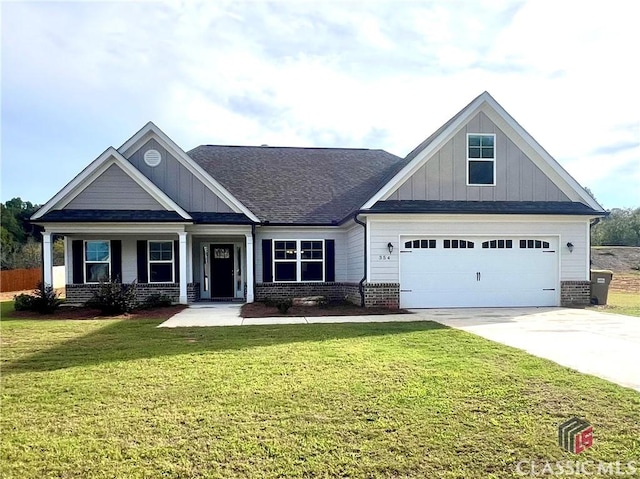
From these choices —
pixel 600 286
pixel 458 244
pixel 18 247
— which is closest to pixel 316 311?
pixel 458 244

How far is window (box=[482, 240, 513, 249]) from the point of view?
14.5m

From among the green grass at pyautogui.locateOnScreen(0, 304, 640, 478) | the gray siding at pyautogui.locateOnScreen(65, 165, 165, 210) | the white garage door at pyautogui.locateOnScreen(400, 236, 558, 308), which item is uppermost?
the gray siding at pyautogui.locateOnScreen(65, 165, 165, 210)

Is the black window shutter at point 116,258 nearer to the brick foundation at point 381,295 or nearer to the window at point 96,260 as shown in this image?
the window at point 96,260

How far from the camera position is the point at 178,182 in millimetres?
16250

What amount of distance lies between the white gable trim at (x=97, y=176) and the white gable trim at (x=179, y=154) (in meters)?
0.95

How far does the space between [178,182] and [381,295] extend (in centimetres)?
829

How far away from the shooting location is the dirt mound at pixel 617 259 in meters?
35.9

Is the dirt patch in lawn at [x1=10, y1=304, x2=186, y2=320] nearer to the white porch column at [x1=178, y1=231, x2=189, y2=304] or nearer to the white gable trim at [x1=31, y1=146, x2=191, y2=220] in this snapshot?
the white porch column at [x1=178, y1=231, x2=189, y2=304]

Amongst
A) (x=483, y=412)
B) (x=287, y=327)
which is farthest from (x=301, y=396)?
(x=287, y=327)

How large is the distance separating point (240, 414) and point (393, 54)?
375 inches

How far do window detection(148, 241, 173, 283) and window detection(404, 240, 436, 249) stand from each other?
27.8ft

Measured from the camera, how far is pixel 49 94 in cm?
1166

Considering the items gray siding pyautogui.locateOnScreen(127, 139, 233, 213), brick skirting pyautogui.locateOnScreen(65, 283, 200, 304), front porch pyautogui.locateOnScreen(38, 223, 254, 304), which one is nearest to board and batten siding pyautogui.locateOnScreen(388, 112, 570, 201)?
front porch pyautogui.locateOnScreen(38, 223, 254, 304)

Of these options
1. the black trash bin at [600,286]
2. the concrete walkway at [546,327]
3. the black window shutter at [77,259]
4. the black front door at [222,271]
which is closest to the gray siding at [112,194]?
the black window shutter at [77,259]
